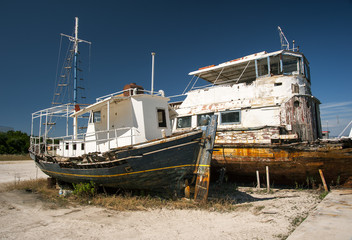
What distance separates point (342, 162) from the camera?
831 centimetres

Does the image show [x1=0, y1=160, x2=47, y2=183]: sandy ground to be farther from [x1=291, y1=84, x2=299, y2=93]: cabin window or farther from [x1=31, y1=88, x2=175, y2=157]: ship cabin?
[x1=291, y1=84, x2=299, y2=93]: cabin window

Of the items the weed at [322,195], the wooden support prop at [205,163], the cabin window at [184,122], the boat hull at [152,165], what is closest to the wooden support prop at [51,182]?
the boat hull at [152,165]

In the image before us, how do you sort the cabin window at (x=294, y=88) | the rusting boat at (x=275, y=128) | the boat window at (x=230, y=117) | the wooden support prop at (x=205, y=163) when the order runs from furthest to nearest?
the boat window at (x=230, y=117), the cabin window at (x=294, y=88), the rusting boat at (x=275, y=128), the wooden support prop at (x=205, y=163)

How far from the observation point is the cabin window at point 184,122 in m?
13.0

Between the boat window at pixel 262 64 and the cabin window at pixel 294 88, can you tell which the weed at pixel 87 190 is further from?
the boat window at pixel 262 64

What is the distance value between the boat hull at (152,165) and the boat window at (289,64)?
23.2 feet

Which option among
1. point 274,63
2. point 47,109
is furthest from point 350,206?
point 47,109

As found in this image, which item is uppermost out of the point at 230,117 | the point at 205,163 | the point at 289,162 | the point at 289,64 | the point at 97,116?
the point at 289,64

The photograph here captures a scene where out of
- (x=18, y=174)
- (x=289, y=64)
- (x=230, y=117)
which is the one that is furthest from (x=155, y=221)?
(x=18, y=174)

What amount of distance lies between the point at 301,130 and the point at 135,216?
8.00 meters

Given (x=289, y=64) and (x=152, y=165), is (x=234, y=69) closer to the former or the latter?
(x=289, y=64)

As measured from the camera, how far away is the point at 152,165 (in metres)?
7.30

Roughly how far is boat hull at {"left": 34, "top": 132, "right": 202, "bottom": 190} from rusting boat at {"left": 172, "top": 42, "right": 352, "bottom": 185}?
1056 millimetres

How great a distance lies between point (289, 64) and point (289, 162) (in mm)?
5498
